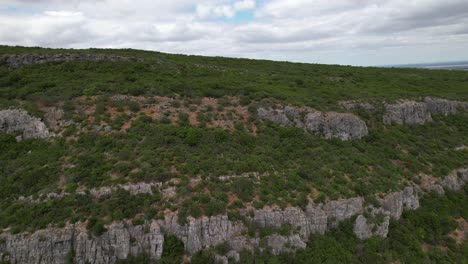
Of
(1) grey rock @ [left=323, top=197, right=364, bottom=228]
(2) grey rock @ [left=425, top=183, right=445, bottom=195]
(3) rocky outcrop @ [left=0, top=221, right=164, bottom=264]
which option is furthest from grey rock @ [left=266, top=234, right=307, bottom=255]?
(2) grey rock @ [left=425, top=183, right=445, bottom=195]

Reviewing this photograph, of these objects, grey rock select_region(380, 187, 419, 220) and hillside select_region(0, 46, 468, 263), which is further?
grey rock select_region(380, 187, 419, 220)

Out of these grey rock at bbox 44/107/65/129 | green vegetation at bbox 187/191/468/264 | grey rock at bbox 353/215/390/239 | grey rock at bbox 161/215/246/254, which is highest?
grey rock at bbox 44/107/65/129

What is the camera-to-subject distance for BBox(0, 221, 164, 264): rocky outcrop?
17.8 m

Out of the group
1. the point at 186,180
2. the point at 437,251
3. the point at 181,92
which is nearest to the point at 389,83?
the point at 437,251

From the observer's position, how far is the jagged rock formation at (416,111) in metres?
39.2

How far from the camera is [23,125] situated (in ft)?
91.7

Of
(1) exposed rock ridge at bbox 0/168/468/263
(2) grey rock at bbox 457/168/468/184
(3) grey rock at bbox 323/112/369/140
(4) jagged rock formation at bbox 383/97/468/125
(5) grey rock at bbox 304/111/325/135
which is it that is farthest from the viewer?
(4) jagged rock formation at bbox 383/97/468/125

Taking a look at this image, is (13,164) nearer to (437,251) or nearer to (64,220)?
(64,220)

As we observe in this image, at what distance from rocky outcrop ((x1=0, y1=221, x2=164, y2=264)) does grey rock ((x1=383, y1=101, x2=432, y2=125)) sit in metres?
35.2

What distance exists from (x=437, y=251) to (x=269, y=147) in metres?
17.9

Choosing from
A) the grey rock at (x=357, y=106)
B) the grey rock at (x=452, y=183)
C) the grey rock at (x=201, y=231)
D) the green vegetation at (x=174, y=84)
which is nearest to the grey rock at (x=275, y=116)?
the green vegetation at (x=174, y=84)

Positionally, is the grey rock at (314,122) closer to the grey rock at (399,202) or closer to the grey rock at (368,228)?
the grey rock at (399,202)

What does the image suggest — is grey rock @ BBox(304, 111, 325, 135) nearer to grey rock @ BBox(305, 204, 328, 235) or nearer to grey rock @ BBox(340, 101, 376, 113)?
grey rock @ BBox(340, 101, 376, 113)

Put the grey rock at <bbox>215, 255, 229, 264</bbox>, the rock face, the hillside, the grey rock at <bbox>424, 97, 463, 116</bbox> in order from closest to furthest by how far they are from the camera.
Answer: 1. the grey rock at <bbox>215, 255, 229, 264</bbox>
2. the hillside
3. the rock face
4. the grey rock at <bbox>424, 97, 463, 116</bbox>
